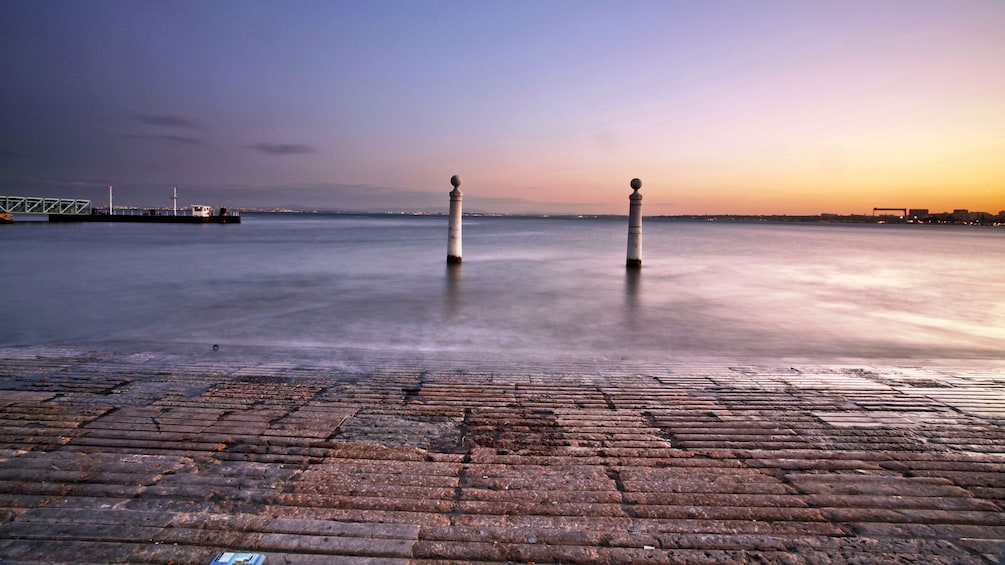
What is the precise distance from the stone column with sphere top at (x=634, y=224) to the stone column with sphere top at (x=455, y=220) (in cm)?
538

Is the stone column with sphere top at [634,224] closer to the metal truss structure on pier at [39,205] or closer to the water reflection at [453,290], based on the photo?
the water reflection at [453,290]

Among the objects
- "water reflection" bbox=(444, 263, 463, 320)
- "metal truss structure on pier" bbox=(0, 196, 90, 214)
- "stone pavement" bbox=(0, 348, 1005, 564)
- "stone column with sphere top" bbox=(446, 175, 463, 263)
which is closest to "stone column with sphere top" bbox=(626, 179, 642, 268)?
"stone column with sphere top" bbox=(446, 175, 463, 263)

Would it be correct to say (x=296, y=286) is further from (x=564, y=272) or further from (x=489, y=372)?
(x=489, y=372)

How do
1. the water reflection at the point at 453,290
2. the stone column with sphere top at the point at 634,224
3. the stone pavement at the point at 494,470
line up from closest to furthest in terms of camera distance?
the stone pavement at the point at 494,470 < the water reflection at the point at 453,290 < the stone column with sphere top at the point at 634,224

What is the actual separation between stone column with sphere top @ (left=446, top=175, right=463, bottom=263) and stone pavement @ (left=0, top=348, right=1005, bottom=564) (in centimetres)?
1240

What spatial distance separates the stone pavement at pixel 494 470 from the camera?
90.6 inches

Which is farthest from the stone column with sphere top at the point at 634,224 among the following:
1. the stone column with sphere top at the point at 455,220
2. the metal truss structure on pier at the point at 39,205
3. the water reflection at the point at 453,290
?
the metal truss structure on pier at the point at 39,205

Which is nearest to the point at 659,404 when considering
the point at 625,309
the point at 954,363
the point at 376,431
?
the point at 376,431

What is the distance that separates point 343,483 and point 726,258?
2893 cm

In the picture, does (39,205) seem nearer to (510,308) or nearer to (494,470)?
(510,308)

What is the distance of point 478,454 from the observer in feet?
10.4

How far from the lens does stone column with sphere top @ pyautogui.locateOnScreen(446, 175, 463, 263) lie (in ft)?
54.6

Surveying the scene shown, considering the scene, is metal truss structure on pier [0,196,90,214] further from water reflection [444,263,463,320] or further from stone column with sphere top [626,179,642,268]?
stone column with sphere top [626,179,642,268]

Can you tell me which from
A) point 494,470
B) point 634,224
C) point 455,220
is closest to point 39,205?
point 455,220
